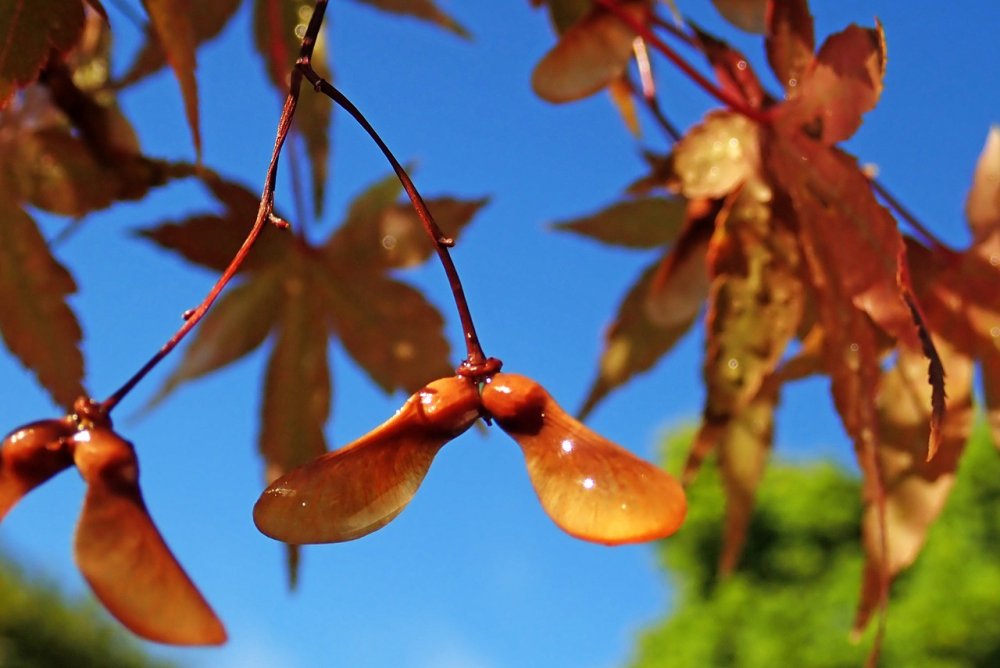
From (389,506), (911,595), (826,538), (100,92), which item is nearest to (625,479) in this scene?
(389,506)

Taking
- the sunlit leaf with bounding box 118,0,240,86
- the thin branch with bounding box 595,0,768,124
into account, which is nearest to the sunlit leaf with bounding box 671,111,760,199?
the thin branch with bounding box 595,0,768,124

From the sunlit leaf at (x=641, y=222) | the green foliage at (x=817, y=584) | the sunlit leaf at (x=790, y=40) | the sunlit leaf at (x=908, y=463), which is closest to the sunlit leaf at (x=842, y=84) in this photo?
the sunlit leaf at (x=790, y=40)

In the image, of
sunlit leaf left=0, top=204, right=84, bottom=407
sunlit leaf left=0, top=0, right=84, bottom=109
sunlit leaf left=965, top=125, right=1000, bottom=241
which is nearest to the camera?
sunlit leaf left=0, top=0, right=84, bottom=109

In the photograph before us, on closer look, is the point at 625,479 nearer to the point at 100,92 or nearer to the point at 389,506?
the point at 389,506

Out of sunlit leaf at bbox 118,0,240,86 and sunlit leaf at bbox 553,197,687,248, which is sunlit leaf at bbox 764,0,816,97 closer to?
sunlit leaf at bbox 553,197,687,248

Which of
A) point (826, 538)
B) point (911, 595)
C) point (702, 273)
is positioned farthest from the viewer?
point (826, 538)

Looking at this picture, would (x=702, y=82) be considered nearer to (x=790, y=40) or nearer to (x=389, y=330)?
(x=790, y=40)

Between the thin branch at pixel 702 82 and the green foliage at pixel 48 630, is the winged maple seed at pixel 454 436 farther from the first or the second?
the green foliage at pixel 48 630
